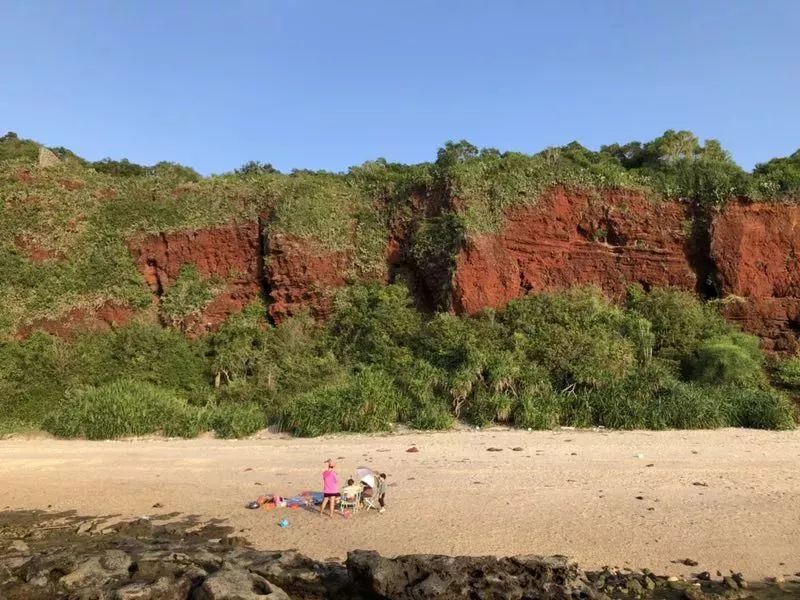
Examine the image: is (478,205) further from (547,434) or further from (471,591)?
(471,591)

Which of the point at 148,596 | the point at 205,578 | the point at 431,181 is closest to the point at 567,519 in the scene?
the point at 205,578

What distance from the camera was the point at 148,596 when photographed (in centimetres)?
656

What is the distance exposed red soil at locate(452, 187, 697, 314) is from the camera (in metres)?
22.5

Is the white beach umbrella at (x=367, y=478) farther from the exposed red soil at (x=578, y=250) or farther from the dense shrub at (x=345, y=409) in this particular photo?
the exposed red soil at (x=578, y=250)

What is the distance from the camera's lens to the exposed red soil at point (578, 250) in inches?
885

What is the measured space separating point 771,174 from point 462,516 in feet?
69.7

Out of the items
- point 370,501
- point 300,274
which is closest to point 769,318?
point 300,274

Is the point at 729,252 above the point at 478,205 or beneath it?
beneath

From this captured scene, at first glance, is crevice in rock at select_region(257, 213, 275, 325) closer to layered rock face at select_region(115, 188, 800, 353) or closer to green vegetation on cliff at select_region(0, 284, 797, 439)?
layered rock face at select_region(115, 188, 800, 353)

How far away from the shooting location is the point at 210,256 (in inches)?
1021

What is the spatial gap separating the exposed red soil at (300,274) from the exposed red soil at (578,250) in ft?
17.6

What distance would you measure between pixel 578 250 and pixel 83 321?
64.7ft

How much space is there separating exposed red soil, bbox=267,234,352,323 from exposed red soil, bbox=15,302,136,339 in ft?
19.5

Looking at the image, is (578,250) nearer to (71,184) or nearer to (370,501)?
(370,501)
